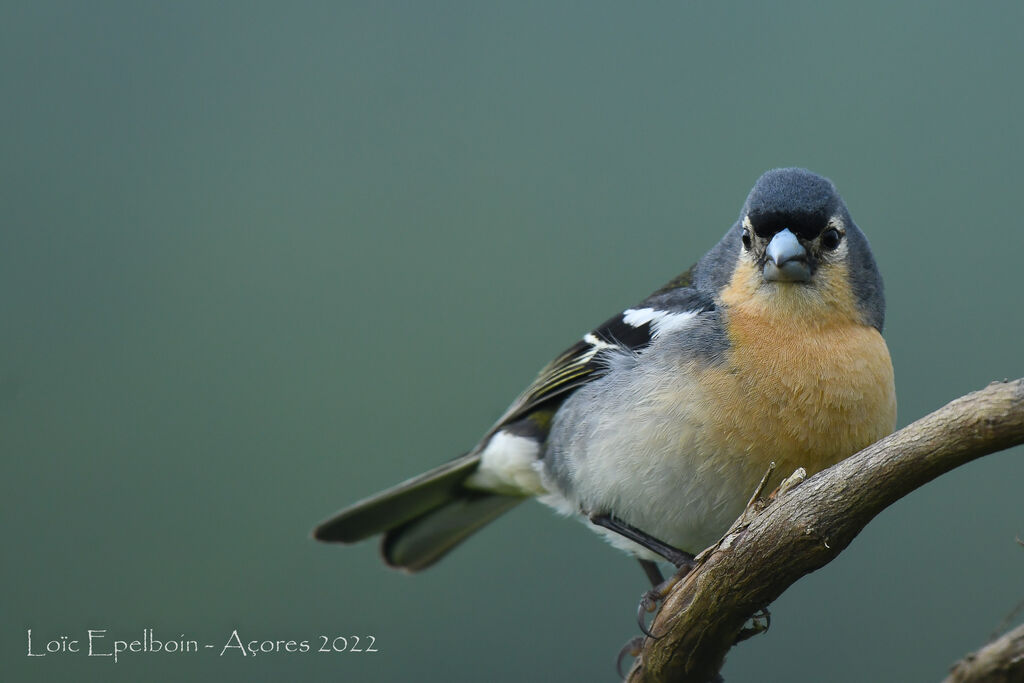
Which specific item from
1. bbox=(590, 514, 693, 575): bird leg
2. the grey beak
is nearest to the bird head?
the grey beak

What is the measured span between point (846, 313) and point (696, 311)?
1.55 ft

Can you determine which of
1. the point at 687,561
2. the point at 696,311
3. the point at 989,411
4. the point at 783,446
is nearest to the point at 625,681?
the point at 687,561

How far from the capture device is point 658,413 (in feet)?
10.1

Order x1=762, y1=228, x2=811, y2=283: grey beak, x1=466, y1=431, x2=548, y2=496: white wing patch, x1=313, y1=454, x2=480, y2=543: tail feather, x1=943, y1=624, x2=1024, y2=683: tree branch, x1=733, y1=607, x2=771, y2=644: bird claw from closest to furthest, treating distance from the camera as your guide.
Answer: x1=943, y1=624, x2=1024, y2=683: tree branch, x1=733, y1=607, x2=771, y2=644: bird claw, x1=762, y1=228, x2=811, y2=283: grey beak, x1=466, y1=431, x2=548, y2=496: white wing patch, x1=313, y1=454, x2=480, y2=543: tail feather

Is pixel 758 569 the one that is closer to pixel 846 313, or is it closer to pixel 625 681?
pixel 625 681

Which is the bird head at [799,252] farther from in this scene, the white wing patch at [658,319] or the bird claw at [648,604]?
the bird claw at [648,604]

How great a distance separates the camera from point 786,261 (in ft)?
9.83

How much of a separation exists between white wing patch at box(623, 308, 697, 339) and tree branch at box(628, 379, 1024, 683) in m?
1.00

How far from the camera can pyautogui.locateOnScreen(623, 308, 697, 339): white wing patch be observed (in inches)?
128

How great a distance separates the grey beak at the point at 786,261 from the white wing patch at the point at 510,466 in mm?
1159

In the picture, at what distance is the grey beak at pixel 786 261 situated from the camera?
3.00m

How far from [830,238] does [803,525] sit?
1.26 meters

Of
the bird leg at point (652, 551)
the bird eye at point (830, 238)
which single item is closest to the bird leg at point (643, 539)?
the bird leg at point (652, 551)

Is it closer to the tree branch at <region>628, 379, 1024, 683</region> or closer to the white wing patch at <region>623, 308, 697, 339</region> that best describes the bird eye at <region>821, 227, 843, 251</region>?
the white wing patch at <region>623, 308, 697, 339</region>
